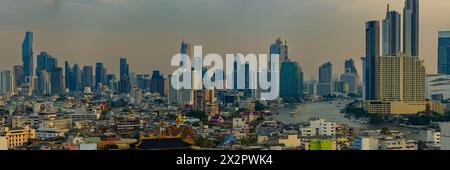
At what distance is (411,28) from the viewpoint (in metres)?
2.51

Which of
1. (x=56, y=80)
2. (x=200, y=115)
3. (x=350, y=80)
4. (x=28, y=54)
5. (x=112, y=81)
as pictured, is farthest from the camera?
(x=200, y=115)

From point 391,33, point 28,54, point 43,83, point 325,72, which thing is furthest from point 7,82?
point 391,33

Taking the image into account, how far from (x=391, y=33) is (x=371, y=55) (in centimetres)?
32

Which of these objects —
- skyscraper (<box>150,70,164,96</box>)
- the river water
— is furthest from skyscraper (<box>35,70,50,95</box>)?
the river water

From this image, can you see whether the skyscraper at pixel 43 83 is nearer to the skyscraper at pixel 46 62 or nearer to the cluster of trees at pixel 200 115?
the skyscraper at pixel 46 62

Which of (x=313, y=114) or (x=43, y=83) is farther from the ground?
(x=43, y=83)

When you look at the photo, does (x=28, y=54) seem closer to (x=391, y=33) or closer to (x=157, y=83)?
(x=157, y=83)

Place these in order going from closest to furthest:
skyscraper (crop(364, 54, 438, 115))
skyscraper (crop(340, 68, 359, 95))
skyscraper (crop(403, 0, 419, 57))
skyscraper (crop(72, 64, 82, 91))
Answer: skyscraper (crop(403, 0, 419, 57))
skyscraper (crop(72, 64, 82, 91))
skyscraper (crop(340, 68, 359, 95))
skyscraper (crop(364, 54, 438, 115))

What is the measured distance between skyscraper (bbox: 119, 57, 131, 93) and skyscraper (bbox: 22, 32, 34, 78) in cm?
37

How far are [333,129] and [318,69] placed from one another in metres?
0.44

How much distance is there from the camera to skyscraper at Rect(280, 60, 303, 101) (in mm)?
2261

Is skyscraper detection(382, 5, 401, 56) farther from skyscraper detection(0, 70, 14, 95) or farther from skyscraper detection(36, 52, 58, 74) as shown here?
skyscraper detection(0, 70, 14, 95)
